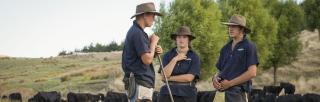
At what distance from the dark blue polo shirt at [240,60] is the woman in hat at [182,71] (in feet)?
4.45

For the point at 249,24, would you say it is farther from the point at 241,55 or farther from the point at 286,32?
the point at 241,55

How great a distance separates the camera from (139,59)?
6.75 metres

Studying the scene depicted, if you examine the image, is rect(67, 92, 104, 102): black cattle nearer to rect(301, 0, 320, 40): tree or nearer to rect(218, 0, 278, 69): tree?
rect(218, 0, 278, 69): tree

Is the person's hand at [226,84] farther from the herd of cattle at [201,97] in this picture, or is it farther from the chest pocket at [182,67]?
the herd of cattle at [201,97]

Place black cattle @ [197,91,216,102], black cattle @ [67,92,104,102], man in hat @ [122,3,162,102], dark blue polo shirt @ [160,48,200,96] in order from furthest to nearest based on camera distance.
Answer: black cattle @ [67,92,104,102] → black cattle @ [197,91,216,102] → dark blue polo shirt @ [160,48,200,96] → man in hat @ [122,3,162,102]

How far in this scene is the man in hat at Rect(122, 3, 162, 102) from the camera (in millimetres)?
6691

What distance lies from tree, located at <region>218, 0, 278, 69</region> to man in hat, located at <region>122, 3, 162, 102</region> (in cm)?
3644

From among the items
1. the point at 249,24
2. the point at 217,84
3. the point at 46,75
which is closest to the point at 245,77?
the point at 217,84

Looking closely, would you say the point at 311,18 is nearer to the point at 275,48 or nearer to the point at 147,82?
the point at 275,48

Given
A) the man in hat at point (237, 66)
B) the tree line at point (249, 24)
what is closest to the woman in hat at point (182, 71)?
the man in hat at point (237, 66)

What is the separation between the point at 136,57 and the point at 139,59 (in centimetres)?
4

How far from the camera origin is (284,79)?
47.6 metres

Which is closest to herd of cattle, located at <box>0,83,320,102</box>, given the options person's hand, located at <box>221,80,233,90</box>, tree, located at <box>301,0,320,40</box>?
person's hand, located at <box>221,80,233,90</box>

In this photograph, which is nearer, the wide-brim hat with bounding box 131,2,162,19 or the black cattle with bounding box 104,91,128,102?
the wide-brim hat with bounding box 131,2,162,19
